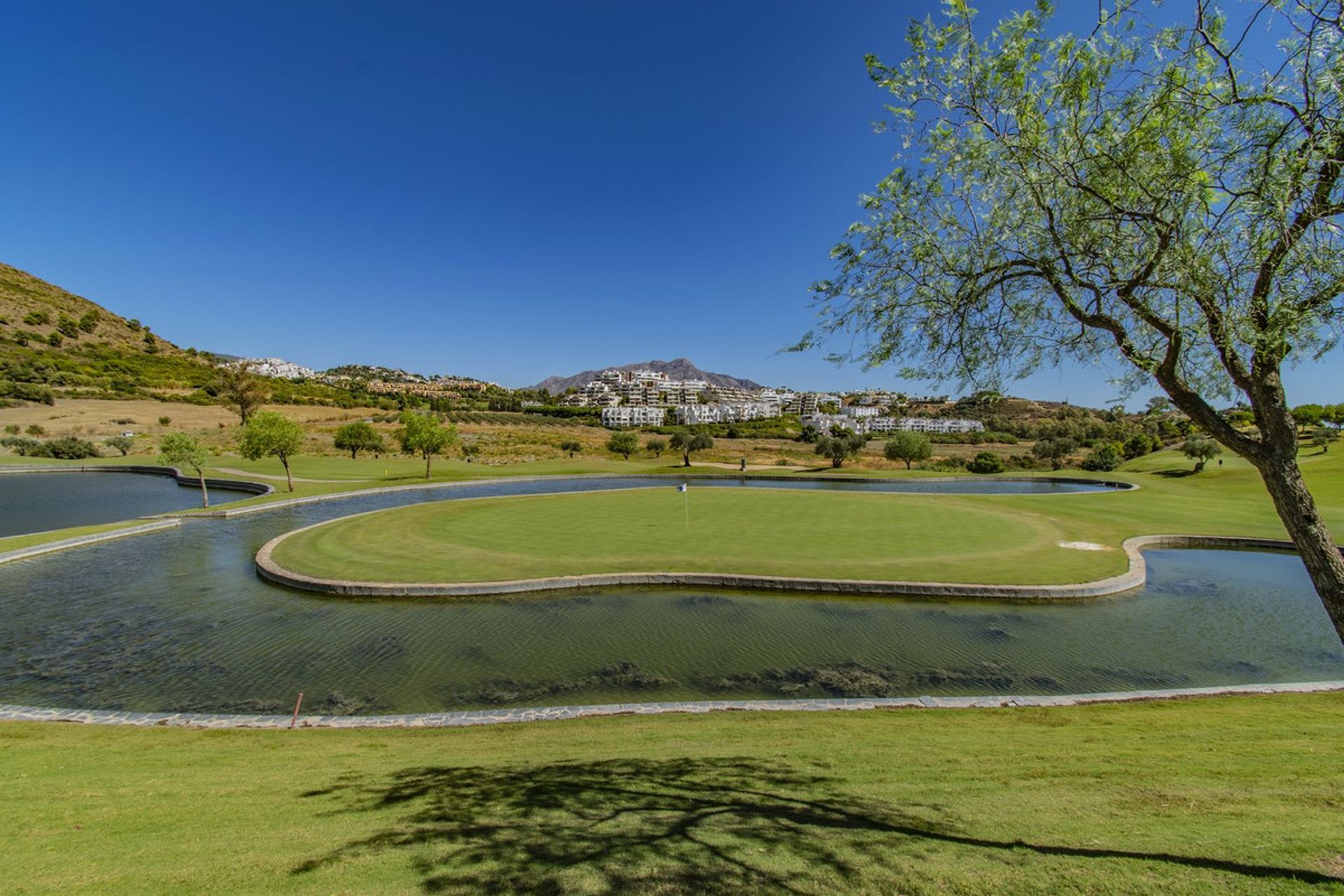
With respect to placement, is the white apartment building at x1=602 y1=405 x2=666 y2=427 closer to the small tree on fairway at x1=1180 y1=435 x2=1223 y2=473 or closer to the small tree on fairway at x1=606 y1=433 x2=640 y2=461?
→ the small tree on fairway at x1=606 y1=433 x2=640 y2=461

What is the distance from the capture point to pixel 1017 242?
576 cm

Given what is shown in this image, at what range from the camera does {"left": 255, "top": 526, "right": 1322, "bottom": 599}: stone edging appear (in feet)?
46.2

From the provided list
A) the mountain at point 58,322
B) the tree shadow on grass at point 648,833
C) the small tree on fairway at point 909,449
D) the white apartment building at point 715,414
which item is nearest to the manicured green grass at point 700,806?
the tree shadow on grass at point 648,833

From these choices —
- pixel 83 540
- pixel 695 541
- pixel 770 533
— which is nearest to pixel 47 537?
pixel 83 540

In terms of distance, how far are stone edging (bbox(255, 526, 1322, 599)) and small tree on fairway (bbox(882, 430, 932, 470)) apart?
134 feet

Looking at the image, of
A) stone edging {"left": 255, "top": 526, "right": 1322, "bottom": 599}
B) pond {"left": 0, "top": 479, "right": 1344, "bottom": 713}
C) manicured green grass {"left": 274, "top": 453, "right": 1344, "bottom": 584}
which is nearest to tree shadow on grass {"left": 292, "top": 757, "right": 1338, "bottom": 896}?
pond {"left": 0, "top": 479, "right": 1344, "bottom": 713}

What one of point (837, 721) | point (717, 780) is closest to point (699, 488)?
point (837, 721)

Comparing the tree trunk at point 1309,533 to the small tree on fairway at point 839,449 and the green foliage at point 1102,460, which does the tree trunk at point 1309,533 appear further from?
the green foliage at point 1102,460

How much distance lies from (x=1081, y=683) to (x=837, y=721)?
17.5 ft

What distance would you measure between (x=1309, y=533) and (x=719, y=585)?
11396mm

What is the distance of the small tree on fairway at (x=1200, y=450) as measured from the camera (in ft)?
145

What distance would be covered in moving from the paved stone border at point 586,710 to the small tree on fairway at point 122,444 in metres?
57.8

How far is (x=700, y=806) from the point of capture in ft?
16.0

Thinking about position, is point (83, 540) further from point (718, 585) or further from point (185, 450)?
point (718, 585)
